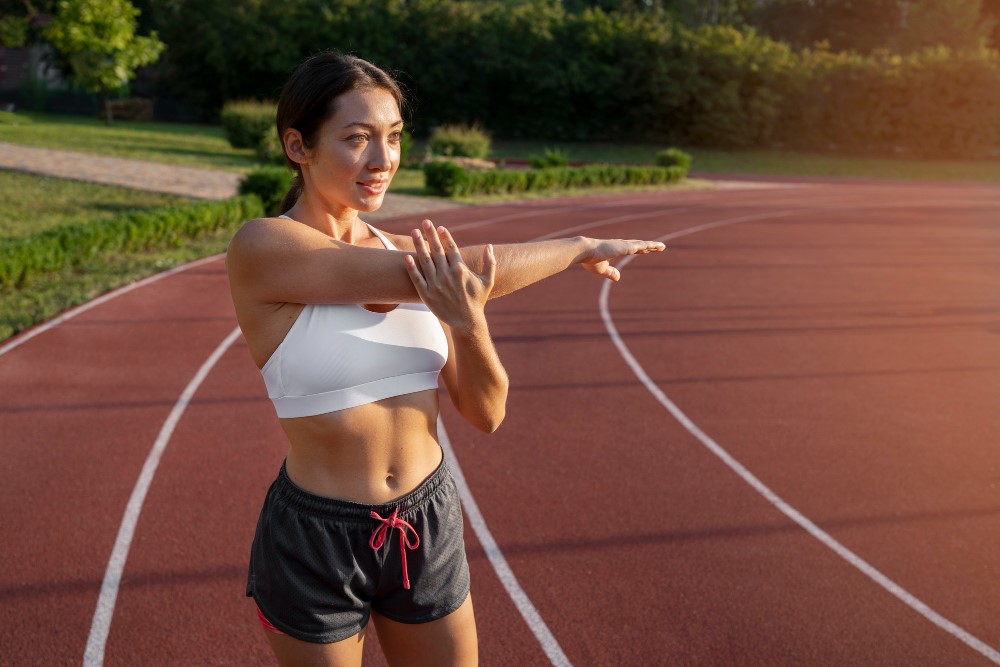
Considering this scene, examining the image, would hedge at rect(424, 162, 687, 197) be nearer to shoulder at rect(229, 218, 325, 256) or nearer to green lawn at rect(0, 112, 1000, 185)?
green lawn at rect(0, 112, 1000, 185)

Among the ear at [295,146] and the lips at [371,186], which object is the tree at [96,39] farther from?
the lips at [371,186]

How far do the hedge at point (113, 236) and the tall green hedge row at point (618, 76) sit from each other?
29223mm

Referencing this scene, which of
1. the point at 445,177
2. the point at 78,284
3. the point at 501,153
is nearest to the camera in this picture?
the point at 78,284

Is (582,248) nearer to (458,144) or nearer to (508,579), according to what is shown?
(508,579)

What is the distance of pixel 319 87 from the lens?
2154 millimetres

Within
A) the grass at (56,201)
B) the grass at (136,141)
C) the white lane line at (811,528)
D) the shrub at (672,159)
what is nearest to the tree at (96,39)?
the grass at (56,201)

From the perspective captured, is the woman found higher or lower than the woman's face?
lower

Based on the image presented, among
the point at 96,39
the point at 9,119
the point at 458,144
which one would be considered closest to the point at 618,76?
the point at 458,144

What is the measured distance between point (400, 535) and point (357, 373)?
1.36ft

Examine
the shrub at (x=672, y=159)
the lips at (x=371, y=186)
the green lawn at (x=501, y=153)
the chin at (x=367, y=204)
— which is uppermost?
the lips at (x=371, y=186)

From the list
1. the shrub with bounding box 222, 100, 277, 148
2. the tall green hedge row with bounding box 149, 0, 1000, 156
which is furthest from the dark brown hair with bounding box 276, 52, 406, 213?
the tall green hedge row with bounding box 149, 0, 1000, 156

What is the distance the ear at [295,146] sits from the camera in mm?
2232

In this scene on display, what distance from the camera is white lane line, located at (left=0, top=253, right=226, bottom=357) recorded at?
31.7 feet

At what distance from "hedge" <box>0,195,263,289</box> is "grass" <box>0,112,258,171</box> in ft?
33.1
